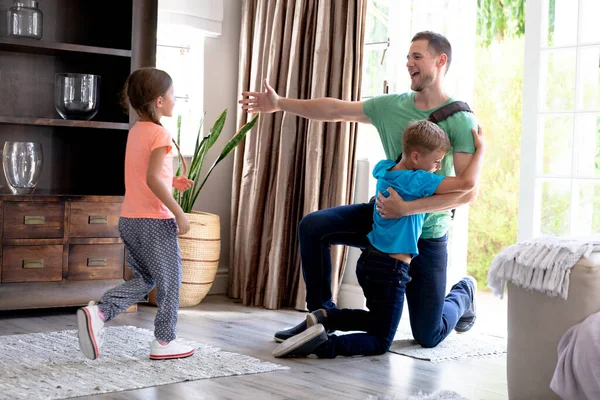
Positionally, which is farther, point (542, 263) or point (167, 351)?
point (167, 351)

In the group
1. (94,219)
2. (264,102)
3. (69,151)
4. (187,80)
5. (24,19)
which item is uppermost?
(24,19)

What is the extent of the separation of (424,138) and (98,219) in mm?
1750

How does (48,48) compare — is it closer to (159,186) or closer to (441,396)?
(159,186)

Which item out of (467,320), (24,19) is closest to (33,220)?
(24,19)

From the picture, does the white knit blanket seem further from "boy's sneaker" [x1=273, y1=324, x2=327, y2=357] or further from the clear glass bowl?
the clear glass bowl

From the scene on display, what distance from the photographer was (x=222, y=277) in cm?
479

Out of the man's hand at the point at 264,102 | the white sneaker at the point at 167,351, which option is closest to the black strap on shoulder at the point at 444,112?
the man's hand at the point at 264,102

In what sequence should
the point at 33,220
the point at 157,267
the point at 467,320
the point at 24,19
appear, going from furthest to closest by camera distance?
the point at 24,19 → the point at 33,220 → the point at 467,320 → the point at 157,267

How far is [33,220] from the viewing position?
377cm

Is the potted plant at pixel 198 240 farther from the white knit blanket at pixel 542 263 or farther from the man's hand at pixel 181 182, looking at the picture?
the white knit blanket at pixel 542 263

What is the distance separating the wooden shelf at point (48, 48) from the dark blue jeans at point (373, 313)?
1735 mm

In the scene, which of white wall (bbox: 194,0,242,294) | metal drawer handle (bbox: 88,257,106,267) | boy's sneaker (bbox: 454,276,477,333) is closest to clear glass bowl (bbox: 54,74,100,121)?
metal drawer handle (bbox: 88,257,106,267)

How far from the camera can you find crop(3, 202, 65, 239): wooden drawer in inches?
146

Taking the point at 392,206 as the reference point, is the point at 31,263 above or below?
below
